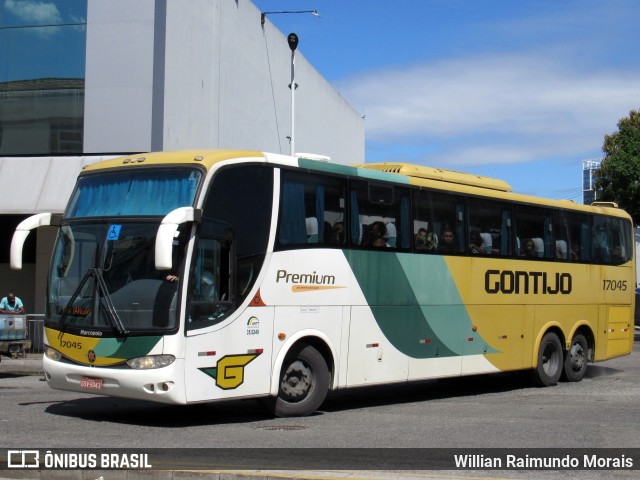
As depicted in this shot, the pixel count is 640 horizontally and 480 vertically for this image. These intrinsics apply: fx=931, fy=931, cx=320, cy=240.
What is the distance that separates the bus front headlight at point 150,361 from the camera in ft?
36.1

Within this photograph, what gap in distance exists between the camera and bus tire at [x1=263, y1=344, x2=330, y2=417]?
12.5 meters

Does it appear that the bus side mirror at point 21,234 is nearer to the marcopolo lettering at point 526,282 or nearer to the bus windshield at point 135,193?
the bus windshield at point 135,193

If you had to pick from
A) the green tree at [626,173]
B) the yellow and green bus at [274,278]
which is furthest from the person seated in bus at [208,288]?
the green tree at [626,173]

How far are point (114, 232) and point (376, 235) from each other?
4.16 metres

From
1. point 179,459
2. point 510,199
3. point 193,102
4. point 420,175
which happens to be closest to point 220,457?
point 179,459

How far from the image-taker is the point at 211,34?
26.7 metres

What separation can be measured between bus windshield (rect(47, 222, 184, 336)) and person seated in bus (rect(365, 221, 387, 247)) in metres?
3.60

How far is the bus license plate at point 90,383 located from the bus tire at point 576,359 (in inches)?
417

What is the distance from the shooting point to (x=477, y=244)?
1605 centimetres

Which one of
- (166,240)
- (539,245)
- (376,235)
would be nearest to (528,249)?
(539,245)

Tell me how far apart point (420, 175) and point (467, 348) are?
309 centimetres

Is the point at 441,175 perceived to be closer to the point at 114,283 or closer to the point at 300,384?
the point at 300,384

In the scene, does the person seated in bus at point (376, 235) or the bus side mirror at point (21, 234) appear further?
the person seated in bus at point (376, 235)

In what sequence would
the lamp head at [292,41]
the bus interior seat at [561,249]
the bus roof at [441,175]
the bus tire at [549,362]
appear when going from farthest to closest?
the lamp head at [292,41] < the bus interior seat at [561,249] < the bus tire at [549,362] < the bus roof at [441,175]
